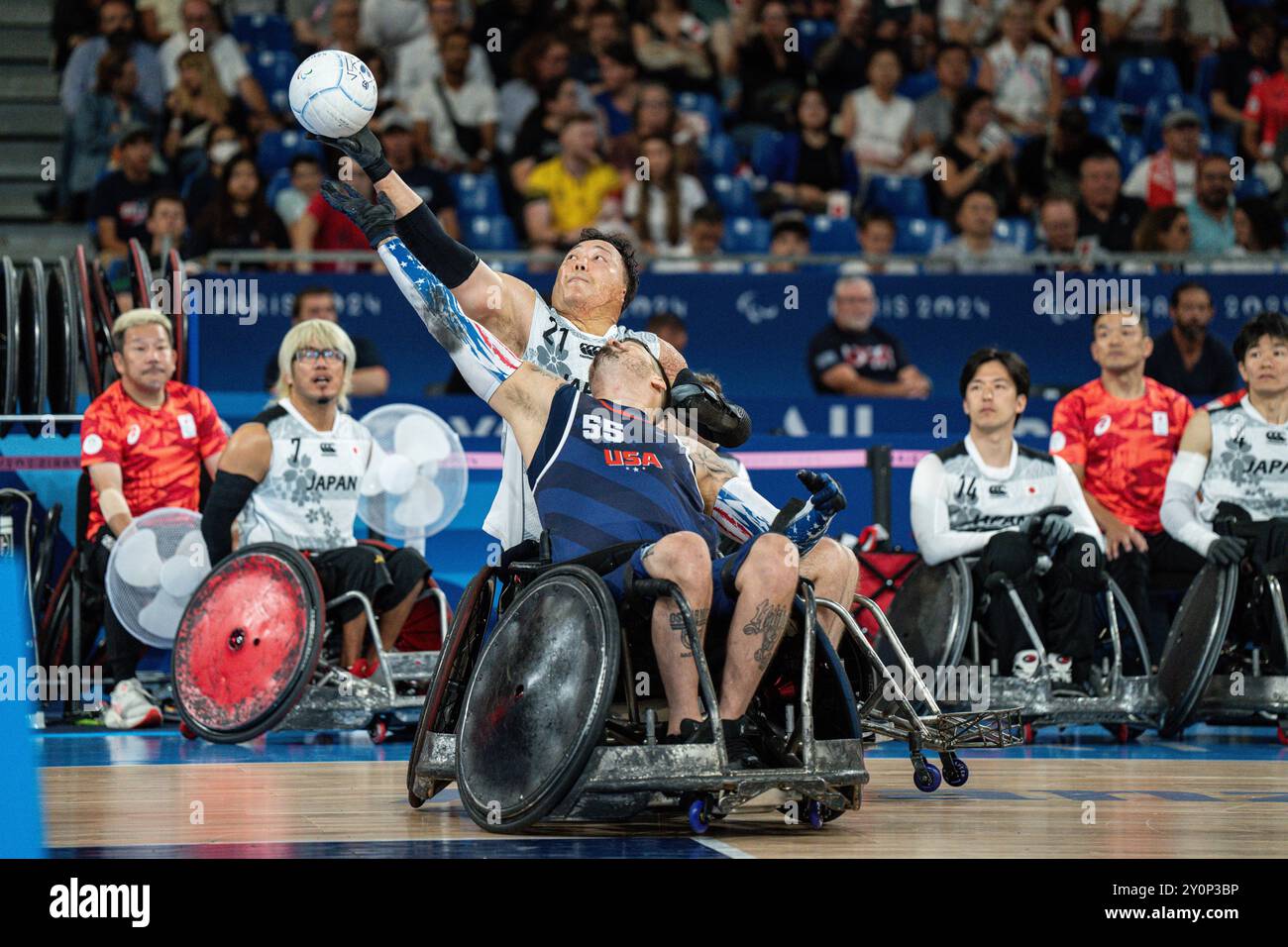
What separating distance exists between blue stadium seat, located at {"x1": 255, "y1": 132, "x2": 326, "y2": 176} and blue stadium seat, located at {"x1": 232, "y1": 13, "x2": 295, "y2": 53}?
1.30 meters

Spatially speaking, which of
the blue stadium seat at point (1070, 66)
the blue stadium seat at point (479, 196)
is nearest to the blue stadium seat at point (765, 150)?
the blue stadium seat at point (479, 196)

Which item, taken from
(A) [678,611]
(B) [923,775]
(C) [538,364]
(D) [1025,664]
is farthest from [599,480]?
(D) [1025,664]

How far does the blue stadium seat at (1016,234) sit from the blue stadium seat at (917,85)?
1800mm

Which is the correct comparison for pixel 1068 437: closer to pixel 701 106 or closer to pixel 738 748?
pixel 738 748

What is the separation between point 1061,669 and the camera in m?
8.38

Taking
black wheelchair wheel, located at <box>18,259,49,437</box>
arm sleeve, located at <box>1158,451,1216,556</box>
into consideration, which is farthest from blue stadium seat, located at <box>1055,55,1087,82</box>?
black wheelchair wheel, located at <box>18,259,49,437</box>

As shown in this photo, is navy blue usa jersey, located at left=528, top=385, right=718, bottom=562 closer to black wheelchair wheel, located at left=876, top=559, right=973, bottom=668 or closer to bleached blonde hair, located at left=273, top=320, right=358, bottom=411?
black wheelchair wheel, located at left=876, top=559, right=973, bottom=668

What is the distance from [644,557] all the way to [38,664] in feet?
15.8

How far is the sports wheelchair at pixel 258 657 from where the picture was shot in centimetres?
744

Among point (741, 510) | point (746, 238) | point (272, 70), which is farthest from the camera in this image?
point (272, 70)

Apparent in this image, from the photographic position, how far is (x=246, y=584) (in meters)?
7.57

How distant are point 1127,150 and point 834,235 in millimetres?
2911
